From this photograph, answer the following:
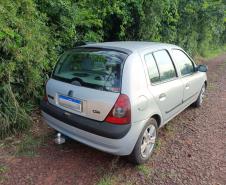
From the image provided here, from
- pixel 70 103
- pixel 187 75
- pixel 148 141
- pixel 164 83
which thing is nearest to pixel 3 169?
pixel 70 103

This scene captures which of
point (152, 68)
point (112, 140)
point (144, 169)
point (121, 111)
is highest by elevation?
point (152, 68)

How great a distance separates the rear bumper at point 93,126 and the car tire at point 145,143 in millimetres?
371

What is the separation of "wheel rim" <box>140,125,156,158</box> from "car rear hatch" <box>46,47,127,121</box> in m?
0.74

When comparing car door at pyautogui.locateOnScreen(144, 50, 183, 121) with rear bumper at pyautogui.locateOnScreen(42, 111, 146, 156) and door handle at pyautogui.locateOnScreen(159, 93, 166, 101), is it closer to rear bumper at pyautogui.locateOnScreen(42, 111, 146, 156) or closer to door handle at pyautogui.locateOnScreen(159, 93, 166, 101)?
door handle at pyautogui.locateOnScreen(159, 93, 166, 101)

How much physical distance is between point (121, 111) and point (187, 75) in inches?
81.3

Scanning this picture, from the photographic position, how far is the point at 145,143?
123 inches

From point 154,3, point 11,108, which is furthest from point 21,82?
point 154,3

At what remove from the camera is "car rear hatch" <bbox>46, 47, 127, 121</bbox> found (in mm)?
2703

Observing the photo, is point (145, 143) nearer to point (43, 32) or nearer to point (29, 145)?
point (29, 145)

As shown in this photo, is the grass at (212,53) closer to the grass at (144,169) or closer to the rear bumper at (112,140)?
the grass at (144,169)

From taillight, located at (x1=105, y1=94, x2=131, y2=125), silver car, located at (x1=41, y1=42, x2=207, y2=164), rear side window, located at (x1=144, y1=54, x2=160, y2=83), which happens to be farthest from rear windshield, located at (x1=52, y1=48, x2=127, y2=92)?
rear side window, located at (x1=144, y1=54, x2=160, y2=83)

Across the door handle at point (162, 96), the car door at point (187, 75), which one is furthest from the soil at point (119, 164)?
the door handle at point (162, 96)

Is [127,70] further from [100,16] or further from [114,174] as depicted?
[100,16]

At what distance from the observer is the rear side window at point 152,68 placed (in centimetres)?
310
